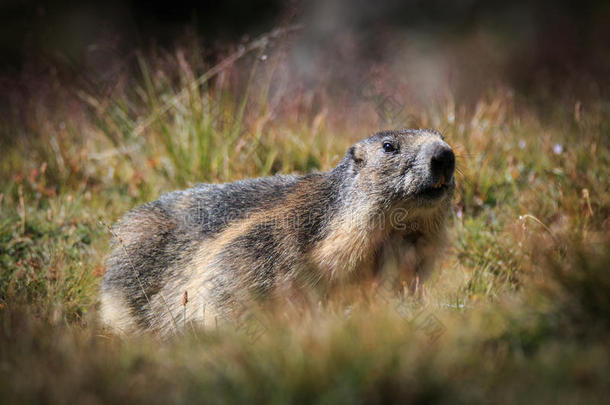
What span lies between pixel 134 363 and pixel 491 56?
1546cm

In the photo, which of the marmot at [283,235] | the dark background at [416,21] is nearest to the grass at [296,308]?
the marmot at [283,235]

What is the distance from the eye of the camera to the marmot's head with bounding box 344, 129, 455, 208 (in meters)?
3.65

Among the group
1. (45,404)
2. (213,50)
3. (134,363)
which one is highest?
(213,50)

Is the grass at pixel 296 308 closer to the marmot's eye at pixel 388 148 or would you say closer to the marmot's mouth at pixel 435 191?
the marmot's mouth at pixel 435 191

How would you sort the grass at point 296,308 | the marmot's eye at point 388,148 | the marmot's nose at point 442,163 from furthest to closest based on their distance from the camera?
the marmot's eye at point 388,148 → the marmot's nose at point 442,163 → the grass at point 296,308

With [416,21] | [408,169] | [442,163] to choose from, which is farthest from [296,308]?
[416,21]

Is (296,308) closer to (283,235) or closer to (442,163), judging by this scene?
(283,235)

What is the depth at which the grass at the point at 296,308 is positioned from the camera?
2.30 metres

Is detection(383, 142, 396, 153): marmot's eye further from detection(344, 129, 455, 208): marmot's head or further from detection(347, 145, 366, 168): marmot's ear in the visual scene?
detection(347, 145, 366, 168): marmot's ear

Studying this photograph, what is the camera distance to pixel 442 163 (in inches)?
144

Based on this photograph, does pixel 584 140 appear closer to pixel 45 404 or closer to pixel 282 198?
pixel 282 198

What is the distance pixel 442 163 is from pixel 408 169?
0.24 meters

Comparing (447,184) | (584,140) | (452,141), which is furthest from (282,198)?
(584,140)

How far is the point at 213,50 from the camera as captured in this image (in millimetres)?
7070
